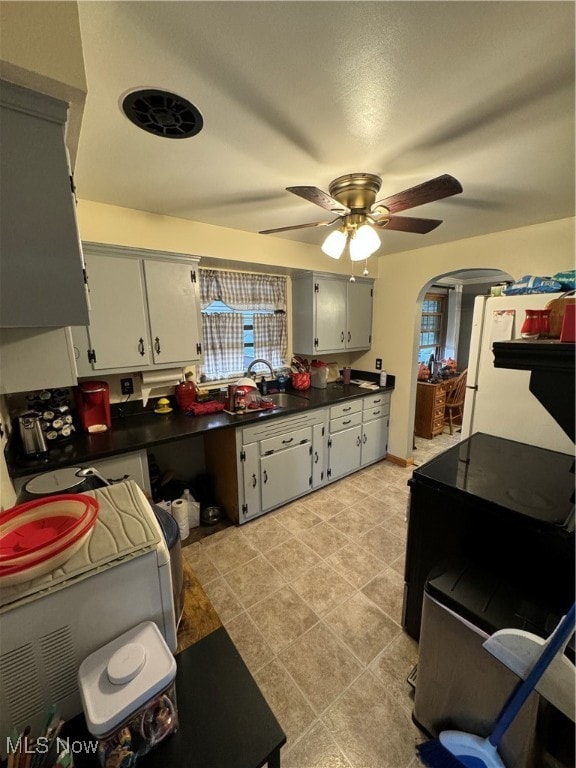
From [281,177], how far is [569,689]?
215cm

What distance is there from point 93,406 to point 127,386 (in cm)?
36

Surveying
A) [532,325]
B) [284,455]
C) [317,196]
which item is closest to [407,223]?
[317,196]

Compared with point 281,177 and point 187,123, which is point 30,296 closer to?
point 187,123

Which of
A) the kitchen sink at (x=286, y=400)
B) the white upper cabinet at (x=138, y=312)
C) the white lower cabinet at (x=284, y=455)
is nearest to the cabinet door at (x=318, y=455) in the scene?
the white lower cabinet at (x=284, y=455)

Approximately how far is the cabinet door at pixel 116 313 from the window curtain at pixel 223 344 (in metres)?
0.66

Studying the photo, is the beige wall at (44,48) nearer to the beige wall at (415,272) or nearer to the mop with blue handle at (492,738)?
the mop with blue handle at (492,738)

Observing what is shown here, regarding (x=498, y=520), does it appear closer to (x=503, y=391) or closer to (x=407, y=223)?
(x=503, y=391)

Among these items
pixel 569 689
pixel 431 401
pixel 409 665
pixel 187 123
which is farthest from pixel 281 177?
pixel 431 401

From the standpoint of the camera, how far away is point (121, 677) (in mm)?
575

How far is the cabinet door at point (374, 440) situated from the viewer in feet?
10.9

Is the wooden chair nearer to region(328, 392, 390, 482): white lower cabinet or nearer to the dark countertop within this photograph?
region(328, 392, 390, 482): white lower cabinet

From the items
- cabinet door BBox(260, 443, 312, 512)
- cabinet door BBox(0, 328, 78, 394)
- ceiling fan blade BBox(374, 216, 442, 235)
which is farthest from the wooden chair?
cabinet door BBox(0, 328, 78, 394)

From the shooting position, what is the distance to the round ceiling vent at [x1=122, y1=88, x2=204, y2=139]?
3.49 ft

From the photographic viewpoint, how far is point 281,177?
1622mm
